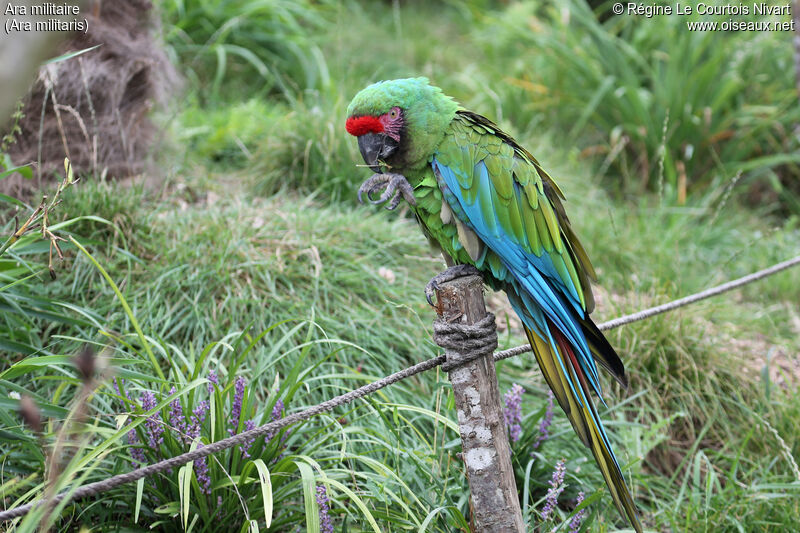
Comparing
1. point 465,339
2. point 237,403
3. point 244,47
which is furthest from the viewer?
point 244,47

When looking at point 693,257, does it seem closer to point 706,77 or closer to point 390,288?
point 706,77

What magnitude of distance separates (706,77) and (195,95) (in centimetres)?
343

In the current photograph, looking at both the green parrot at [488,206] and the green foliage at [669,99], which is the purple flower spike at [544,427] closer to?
the green parrot at [488,206]

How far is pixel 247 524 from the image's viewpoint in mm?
1592

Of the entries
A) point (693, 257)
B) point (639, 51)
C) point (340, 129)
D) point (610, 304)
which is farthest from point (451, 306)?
point (639, 51)

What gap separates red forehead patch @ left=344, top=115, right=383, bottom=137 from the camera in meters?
1.72

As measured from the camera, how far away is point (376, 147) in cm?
174

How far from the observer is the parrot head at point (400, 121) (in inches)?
67.2

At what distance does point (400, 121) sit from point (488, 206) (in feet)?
1.06

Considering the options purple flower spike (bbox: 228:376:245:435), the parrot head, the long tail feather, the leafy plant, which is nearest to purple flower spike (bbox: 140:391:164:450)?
purple flower spike (bbox: 228:376:245:435)

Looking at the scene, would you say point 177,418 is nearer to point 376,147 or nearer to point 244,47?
point 376,147

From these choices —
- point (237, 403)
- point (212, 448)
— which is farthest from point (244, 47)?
point (212, 448)

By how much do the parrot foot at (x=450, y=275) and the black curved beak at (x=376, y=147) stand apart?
35 centimetres

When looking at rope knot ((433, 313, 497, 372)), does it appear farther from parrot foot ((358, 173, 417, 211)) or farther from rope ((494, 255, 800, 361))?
parrot foot ((358, 173, 417, 211))
